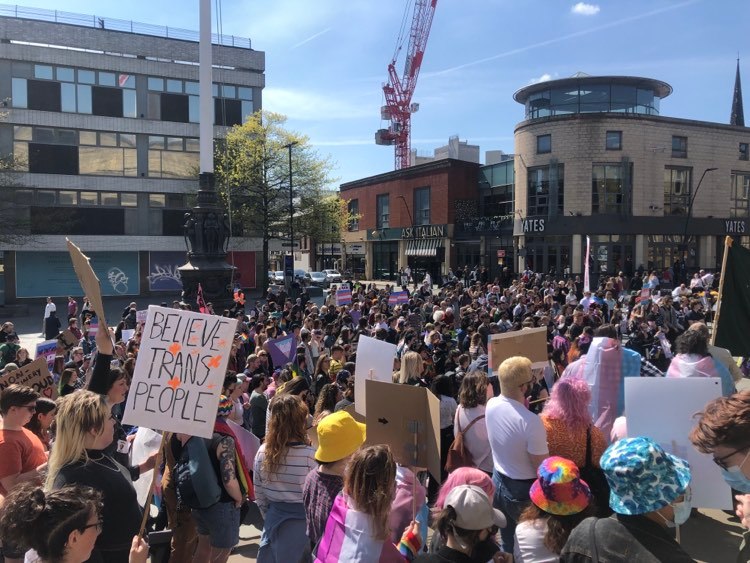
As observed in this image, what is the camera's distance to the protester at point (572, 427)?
3.89 m

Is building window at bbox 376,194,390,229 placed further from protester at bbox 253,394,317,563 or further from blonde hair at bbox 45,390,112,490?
blonde hair at bbox 45,390,112,490

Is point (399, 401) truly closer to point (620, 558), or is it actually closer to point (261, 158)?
point (620, 558)

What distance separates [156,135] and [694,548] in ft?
122

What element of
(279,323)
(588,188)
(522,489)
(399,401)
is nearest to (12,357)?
(279,323)

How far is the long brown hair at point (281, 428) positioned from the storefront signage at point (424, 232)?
4397 cm

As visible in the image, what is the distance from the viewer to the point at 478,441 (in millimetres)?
4691

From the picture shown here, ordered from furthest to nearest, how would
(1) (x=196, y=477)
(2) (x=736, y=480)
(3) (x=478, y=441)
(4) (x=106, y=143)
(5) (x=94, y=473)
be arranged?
1. (4) (x=106, y=143)
2. (3) (x=478, y=441)
3. (1) (x=196, y=477)
4. (2) (x=736, y=480)
5. (5) (x=94, y=473)

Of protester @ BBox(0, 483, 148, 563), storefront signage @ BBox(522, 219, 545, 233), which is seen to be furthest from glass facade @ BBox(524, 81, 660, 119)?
protester @ BBox(0, 483, 148, 563)

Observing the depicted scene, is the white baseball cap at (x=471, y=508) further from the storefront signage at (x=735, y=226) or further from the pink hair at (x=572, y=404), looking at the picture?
the storefront signage at (x=735, y=226)

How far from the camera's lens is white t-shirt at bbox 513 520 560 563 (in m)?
2.87

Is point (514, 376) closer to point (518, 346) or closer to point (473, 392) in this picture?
point (473, 392)

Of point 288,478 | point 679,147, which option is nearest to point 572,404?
point 288,478

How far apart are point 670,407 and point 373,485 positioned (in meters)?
2.08

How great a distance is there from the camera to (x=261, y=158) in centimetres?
3500
